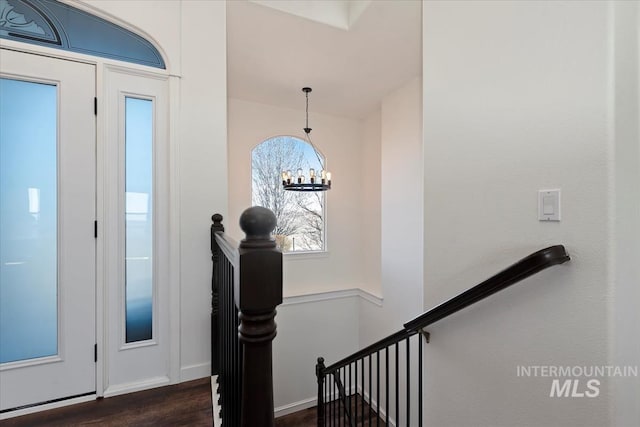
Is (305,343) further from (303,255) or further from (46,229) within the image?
(46,229)

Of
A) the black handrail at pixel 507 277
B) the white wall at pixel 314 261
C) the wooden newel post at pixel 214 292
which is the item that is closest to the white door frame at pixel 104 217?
the wooden newel post at pixel 214 292

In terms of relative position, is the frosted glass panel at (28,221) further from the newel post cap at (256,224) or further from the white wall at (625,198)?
the white wall at (625,198)

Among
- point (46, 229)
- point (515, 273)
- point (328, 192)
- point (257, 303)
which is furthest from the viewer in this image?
point (328, 192)

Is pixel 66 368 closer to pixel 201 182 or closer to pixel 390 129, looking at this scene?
pixel 201 182

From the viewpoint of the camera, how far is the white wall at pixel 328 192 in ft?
14.6

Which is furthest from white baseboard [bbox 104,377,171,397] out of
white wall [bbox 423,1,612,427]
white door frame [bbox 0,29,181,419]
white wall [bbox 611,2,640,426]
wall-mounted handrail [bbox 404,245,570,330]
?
white wall [bbox 611,2,640,426]

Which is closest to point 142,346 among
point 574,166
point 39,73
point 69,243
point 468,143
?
point 69,243

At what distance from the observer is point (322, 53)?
3.17 m

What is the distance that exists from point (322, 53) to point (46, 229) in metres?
2.80

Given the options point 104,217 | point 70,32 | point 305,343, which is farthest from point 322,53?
point 305,343

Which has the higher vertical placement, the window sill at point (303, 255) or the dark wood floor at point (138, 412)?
the window sill at point (303, 255)

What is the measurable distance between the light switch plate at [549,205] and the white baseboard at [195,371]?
2.18m

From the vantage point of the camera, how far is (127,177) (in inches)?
79.1

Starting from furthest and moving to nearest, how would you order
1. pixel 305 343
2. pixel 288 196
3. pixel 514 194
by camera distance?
1. pixel 288 196
2. pixel 305 343
3. pixel 514 194
